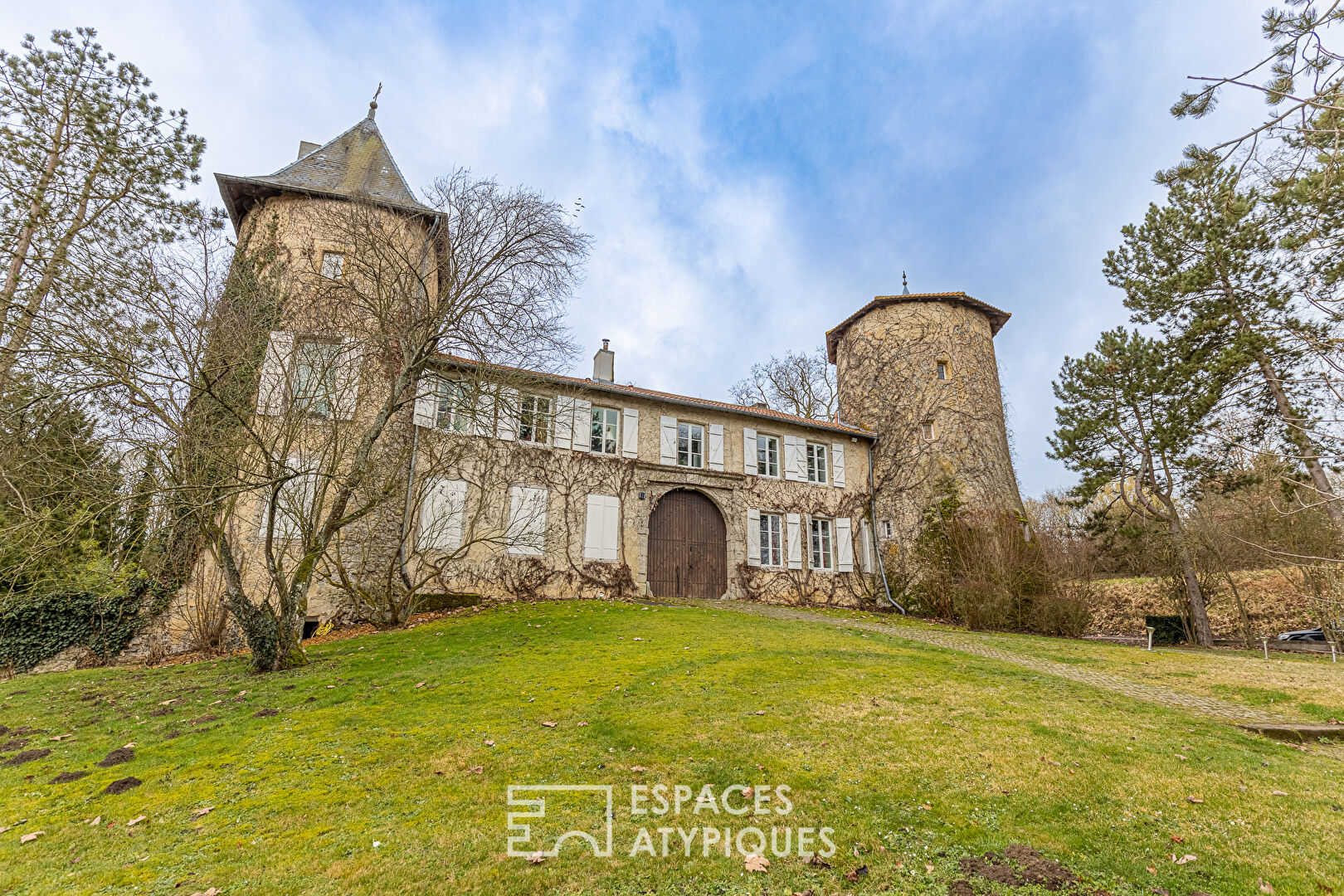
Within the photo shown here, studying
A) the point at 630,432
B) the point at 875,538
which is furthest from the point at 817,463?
the point at 630,432

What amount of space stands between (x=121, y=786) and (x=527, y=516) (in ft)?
30.3

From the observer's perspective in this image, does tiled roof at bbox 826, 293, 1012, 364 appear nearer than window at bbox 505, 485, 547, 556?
No

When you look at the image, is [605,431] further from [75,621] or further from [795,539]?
[75,621]

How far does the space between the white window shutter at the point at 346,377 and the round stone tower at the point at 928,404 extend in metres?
13.8

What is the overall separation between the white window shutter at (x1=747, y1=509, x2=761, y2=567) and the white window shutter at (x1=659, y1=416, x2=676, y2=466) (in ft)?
8.33

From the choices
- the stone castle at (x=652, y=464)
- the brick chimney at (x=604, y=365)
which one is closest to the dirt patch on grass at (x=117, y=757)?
the stone castle at (x=652, y=464)

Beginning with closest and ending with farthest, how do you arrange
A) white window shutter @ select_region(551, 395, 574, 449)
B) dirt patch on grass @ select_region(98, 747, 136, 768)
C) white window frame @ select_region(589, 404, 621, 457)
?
dirt patch on grass @ select_region(98, 747, 136, 768)
white window shutter @ select_region(551, 395, 574, 449)
white window frame @ select_region(589, 404, 621, 457)

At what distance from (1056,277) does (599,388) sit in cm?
955

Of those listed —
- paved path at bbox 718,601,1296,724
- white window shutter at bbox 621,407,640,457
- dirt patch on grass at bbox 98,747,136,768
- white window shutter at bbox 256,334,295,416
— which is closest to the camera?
dirt patch on grass at bbox 98,747,136,768

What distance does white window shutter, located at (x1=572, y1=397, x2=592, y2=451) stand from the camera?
1433 cm

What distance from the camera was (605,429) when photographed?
14.8 metres

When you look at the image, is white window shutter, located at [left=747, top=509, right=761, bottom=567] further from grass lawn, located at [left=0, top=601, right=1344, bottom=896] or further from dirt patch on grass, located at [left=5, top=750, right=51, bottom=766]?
dirt patch on grass, located at [left=5, top=750, right=51, bottom=766]

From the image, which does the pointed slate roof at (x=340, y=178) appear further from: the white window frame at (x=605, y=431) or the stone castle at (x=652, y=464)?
the white window frame at (x=605, y=431)

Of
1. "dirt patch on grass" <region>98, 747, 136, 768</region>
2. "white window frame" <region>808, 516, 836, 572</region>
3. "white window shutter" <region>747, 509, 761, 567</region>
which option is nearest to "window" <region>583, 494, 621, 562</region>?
"white window shutter" <region>747, 509, 761, 567</region>
